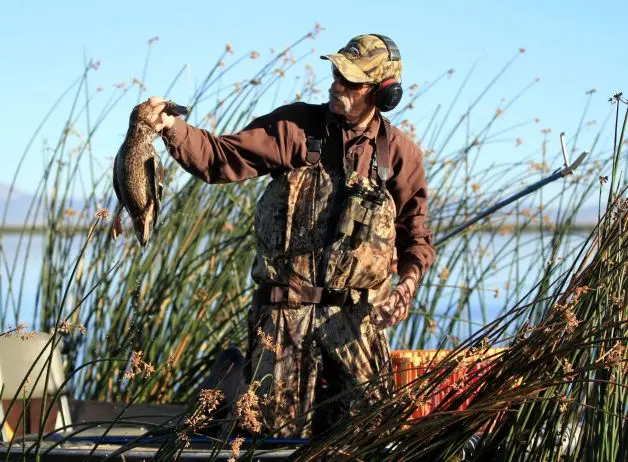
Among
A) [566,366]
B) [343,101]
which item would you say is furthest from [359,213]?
[566,366]

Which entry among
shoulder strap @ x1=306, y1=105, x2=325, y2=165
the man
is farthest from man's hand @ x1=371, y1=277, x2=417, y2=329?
shoulder strap @ x1=306, y1=105, x2=325, y2=165

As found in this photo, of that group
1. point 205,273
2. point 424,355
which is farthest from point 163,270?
point 424,355

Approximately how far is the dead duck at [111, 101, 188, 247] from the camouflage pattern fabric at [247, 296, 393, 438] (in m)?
0.80

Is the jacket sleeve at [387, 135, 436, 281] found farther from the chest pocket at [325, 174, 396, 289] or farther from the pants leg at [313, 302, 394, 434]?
the pants leg at [313, 302, 394, 434]

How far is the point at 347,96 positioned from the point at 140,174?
0.98 metres

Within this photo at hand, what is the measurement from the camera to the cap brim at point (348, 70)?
4.38 meters

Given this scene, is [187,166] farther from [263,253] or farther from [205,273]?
[205,273]

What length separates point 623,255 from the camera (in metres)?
3.75

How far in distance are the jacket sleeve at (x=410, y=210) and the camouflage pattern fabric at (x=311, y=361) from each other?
336mm

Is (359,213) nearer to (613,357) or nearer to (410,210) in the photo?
(410,210)

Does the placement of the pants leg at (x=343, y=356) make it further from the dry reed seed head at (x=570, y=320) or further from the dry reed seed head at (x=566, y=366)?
the dry reed seed head at (x=570, y=320)

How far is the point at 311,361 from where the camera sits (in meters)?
4.45

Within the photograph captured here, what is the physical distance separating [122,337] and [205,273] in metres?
0.60

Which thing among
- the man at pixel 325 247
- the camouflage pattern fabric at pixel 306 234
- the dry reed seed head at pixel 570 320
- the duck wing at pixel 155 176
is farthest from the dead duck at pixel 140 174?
the dry reed seed head at pixel 570 320
